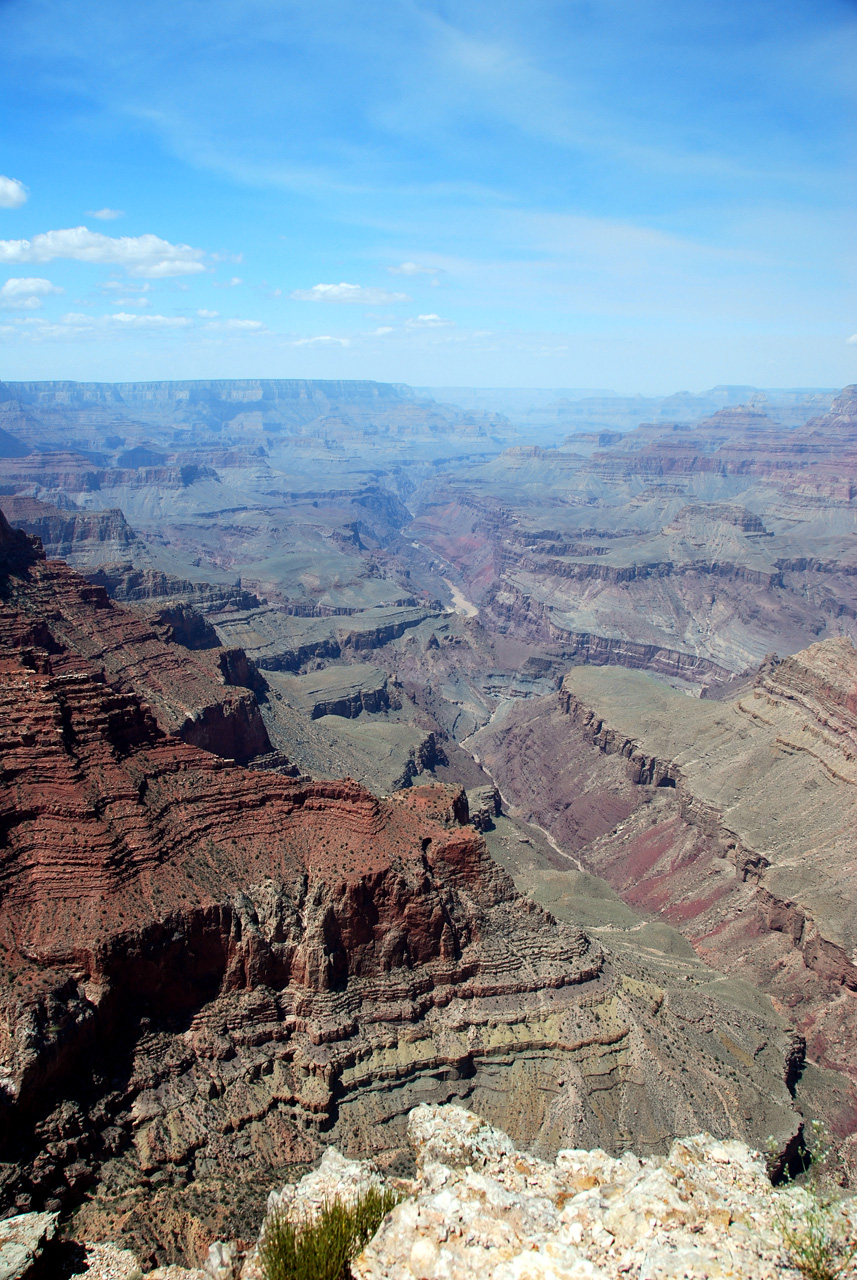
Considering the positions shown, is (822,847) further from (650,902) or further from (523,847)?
(523,847)

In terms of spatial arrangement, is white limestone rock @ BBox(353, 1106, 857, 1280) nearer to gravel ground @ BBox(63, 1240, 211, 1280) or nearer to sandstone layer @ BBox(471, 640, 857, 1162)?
gravel ground @ BBox(63, 1240, 211, 1280)

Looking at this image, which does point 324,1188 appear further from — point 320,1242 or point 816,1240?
point 816,1240

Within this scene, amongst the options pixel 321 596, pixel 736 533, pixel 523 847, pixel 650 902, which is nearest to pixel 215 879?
pixel 523 847

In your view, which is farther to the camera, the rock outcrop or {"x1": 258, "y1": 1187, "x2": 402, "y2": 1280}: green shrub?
the rock outcrop

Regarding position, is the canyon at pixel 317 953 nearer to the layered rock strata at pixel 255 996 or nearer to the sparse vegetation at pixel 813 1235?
the layered rock strata at pixel 255 996

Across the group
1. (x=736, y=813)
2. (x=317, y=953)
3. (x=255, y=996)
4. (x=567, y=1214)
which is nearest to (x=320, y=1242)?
(x=567, y=1214)

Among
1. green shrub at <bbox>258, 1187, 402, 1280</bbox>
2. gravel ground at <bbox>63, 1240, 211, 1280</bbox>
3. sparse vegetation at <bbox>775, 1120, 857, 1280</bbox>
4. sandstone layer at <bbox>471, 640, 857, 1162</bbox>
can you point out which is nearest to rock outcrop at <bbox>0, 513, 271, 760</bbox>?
sandstone layer at <bbox>471, 640, 857, 1162</bbox>
